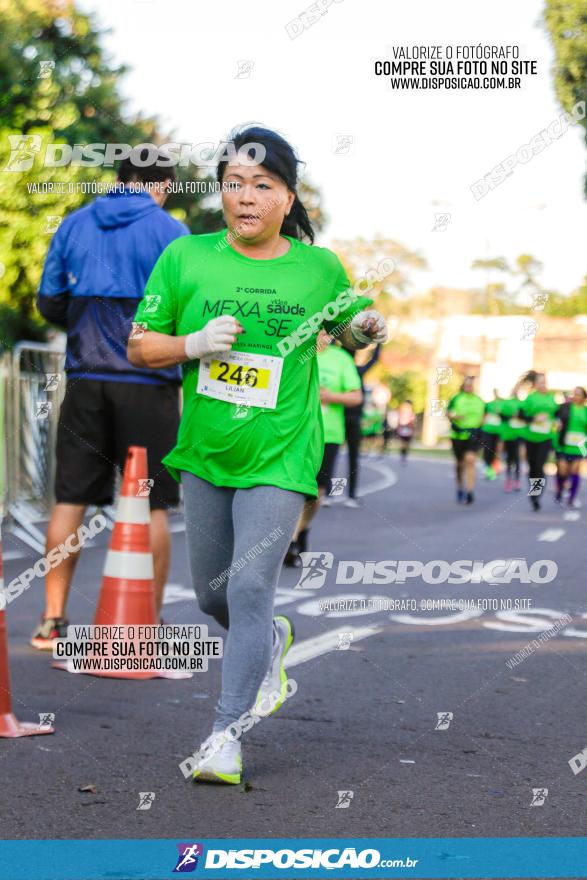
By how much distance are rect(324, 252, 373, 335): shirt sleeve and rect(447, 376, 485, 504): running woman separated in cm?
1477

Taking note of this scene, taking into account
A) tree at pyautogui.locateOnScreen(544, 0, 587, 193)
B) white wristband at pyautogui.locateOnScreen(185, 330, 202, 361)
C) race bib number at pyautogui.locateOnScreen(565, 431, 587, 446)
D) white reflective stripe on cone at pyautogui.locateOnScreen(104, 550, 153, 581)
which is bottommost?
race bib number at pyautogui.locateOnScreen(565, 431, 587, 446)

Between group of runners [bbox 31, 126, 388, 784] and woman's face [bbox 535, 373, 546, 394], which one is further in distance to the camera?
woman's face [bbox 535, 373, 546, 394]

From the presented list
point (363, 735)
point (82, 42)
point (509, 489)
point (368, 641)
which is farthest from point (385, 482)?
point (363, 735)

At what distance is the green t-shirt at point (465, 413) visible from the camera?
19.5m

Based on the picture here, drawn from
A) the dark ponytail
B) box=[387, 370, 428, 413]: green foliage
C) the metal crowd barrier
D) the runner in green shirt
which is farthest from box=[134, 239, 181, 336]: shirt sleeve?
box=[387, 370, 428, 413]: green foliage

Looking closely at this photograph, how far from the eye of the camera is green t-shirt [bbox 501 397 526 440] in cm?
2489

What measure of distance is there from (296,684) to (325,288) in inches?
80.6

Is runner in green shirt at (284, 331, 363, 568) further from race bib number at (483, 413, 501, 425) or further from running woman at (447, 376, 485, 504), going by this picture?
race bib number at (483, 413, 501, 425)

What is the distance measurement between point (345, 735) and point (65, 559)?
1839 mm

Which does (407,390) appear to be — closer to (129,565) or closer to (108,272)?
(108,272)

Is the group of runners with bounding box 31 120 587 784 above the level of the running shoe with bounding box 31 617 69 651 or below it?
above

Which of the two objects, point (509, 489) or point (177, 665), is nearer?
point (177, 665)

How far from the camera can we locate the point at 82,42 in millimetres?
20859

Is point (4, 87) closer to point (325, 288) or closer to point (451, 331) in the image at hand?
point (325, 288)
